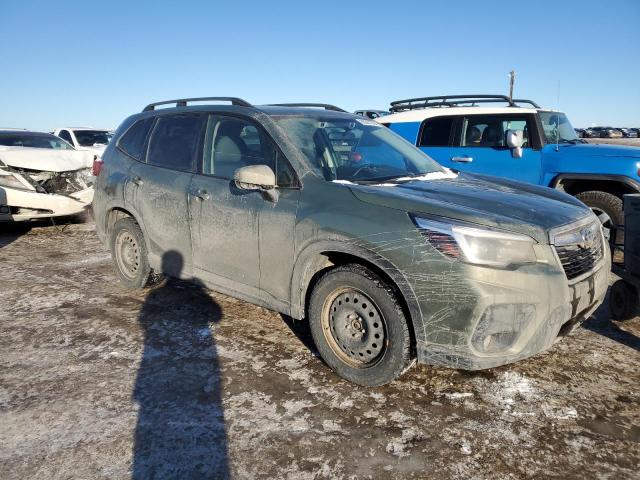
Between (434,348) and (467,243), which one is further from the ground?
(467,243)

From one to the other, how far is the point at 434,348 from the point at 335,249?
83 cm

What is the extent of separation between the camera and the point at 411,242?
2707 mm

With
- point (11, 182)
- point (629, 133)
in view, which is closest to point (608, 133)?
point (629, 133)

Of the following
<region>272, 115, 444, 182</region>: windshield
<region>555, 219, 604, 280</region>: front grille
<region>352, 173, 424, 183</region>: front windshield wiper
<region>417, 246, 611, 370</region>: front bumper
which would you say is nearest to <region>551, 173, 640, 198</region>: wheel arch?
<region>272, 115, 444, 182</region>: windshield

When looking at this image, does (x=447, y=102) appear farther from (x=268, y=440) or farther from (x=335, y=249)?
(x=268, y=440)

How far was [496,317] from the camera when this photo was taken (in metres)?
2.59

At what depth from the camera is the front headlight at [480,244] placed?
2609mm

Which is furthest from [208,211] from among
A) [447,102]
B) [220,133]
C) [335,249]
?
[447,102]

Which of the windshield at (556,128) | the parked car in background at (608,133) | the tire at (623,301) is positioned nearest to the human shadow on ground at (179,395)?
the tire at (623,301)

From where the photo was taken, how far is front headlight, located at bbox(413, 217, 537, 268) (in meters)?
2.61

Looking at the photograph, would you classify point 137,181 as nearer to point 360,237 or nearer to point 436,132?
point 360,237

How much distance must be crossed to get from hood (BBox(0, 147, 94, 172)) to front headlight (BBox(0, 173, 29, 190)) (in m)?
0.27

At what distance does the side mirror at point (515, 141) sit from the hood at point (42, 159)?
267 inches

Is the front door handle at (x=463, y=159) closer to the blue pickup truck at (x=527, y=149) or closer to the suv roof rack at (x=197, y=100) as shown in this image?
the blue pickup truck at (x=527, y=149)
